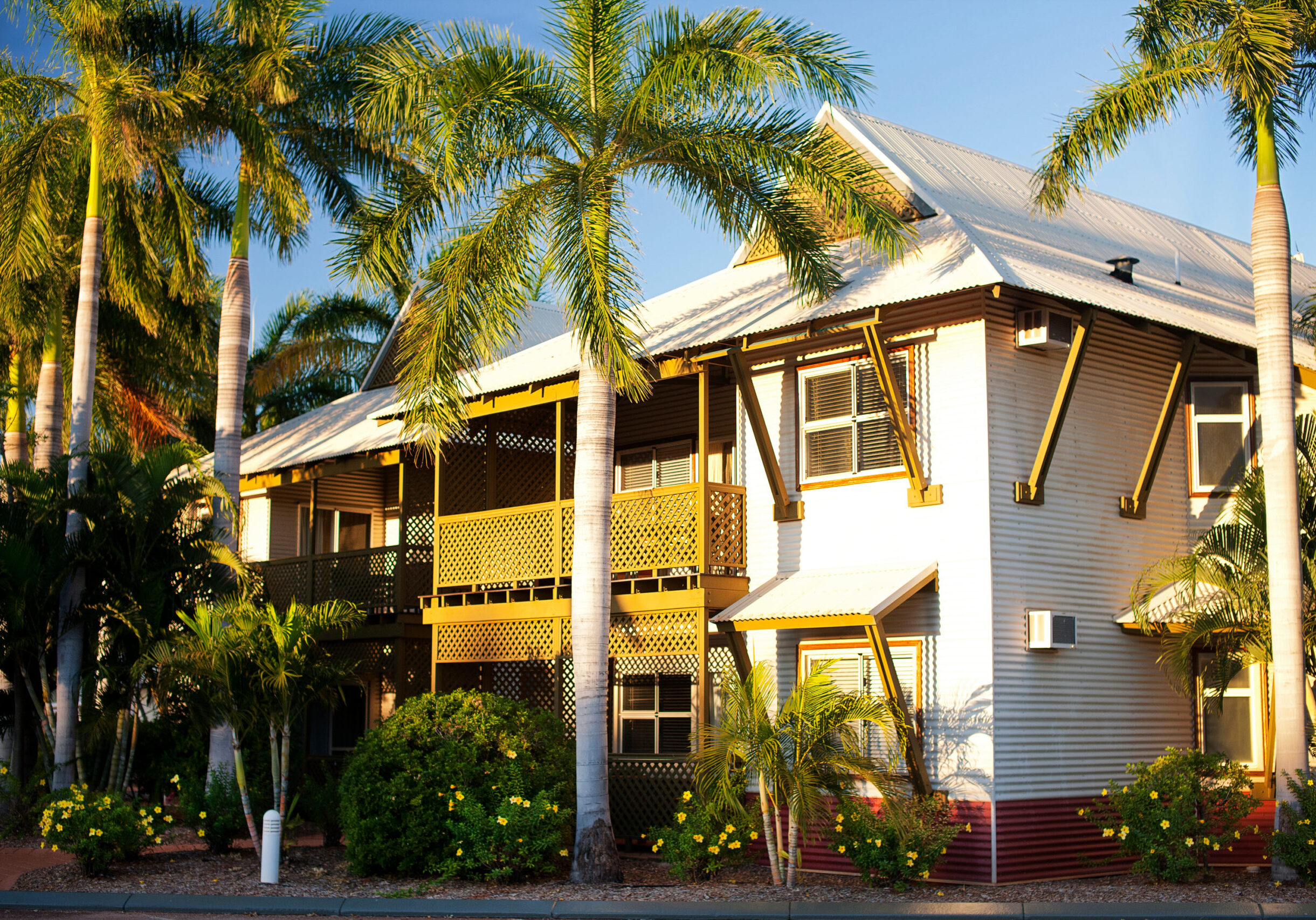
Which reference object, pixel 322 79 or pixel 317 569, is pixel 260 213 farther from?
pixel 317 569

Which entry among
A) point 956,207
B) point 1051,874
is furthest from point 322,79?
point 1051,874

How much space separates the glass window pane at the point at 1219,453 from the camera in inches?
614

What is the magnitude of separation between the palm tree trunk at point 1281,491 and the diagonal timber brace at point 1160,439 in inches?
83.3

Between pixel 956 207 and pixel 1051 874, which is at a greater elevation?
pixel 956 207

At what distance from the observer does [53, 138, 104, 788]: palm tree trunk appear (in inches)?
697

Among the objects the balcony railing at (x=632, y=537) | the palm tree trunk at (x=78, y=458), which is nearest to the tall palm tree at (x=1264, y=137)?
the balcony railing at (x=632, y=537)

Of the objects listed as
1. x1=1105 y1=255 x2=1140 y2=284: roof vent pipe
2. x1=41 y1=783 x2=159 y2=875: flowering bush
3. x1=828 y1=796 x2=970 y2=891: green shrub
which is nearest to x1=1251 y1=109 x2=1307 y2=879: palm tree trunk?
x1=828 y1=796 x2=970 y2=891: green shrub

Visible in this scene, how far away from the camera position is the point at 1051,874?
13.4 meters

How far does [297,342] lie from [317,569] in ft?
44.2

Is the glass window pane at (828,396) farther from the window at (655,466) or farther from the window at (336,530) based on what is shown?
the window at (336,530)

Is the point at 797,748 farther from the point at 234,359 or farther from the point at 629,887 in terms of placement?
the point at 234,359

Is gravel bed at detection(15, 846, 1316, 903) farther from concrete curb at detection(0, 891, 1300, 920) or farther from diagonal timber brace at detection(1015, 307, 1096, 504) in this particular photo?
diagonal timber brace at detection(1015, 307, 1096, 504)

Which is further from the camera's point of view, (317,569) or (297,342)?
(297,342)

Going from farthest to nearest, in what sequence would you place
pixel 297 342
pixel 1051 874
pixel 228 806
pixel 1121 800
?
pixel 297 342 < pixel 228 806 < pixel 1051 874 < pixel 1121 800
